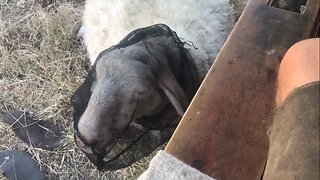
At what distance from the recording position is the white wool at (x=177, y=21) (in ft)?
8.45

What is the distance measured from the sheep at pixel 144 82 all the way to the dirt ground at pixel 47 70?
20.7 inches

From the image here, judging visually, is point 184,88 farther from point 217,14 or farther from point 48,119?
point 48,119

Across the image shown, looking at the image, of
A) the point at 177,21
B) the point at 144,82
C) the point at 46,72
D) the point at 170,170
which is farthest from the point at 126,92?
the point at 46,72

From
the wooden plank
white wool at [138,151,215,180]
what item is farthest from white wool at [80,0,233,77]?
white wool at [138,151,215,180]

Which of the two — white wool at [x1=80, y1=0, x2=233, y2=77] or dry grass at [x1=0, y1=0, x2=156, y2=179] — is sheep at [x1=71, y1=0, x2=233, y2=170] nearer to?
white wool at [x1=80, y1=0, x2=233, y2=77]

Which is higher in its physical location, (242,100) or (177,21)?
(242,100)

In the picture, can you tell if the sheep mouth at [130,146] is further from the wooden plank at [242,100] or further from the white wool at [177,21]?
the wooden plank at [242,100]

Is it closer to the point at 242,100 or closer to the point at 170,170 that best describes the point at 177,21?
the point at 242,100

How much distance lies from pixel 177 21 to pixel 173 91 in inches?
22.8

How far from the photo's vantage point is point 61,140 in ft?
9.25

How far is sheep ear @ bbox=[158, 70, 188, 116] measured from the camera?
2.16m

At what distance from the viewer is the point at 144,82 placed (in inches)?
82.7

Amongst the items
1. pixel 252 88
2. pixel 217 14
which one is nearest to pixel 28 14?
pixel 217 14

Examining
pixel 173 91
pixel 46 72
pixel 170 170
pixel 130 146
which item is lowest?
pixel 46 72
